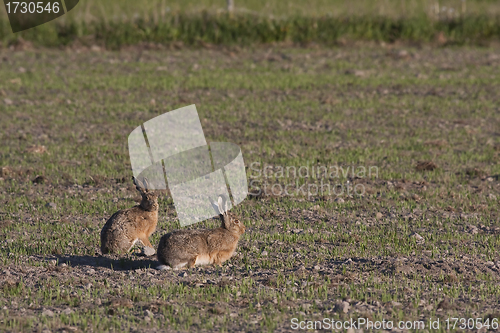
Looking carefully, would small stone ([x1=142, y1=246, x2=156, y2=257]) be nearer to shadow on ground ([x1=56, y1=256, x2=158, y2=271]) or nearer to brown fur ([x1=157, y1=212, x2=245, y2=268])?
shadow on ground ([x1=56, y1=256, x2=158, y2=271])

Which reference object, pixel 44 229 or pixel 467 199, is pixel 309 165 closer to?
pixel 467 199

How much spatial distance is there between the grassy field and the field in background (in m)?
0.98


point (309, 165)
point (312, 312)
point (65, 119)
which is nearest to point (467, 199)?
point (309, 165)

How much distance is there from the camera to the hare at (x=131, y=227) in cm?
885

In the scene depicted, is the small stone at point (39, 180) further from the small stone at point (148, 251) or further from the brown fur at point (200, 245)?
the brown fur at point (200, 245)

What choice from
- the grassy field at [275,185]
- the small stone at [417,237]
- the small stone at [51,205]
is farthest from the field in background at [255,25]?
the small stone at [417,237]

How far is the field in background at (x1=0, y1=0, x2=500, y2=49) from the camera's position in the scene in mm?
26359

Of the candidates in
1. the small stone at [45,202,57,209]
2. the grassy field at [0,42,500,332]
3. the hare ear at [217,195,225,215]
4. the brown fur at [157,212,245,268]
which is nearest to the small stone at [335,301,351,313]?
the grassy field at [0,42,500,332]

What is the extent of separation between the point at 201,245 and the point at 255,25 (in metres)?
19.7

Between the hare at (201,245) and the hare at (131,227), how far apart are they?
1.86 ft

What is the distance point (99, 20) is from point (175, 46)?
9.76 ft

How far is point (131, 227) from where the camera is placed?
890cm

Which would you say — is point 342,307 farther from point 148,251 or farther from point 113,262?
point 113,262

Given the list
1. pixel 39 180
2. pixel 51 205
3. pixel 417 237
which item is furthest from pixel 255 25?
pixel 417 237
